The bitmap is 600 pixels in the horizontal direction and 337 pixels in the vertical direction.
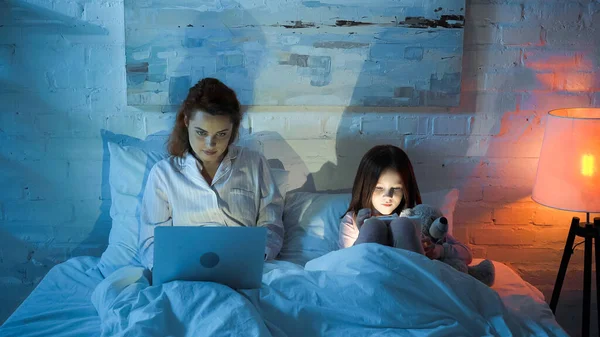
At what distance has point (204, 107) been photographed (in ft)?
7.43

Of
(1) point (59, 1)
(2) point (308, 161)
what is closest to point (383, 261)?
(2) point (308, 161)

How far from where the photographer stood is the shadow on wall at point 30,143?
2.56 meters

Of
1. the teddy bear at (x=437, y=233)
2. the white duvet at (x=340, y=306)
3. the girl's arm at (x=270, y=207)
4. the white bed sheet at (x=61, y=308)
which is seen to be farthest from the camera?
the girl's arm at (x=270, y=207)

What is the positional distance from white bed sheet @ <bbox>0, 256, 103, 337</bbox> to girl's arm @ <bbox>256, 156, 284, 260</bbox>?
590 mm

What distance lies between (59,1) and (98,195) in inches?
29.7

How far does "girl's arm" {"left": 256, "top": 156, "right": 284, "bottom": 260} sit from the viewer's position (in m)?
2.38

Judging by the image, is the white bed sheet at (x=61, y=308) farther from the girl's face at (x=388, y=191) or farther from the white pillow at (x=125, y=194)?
the girl's face at (x=388, y=191)

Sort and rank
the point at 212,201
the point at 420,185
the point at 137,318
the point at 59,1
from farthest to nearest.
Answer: the point at 420,185, the point at 59,1, the point at 212,201, the point at 137,318

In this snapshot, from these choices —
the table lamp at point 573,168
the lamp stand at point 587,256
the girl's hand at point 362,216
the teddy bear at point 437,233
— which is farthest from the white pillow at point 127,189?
the lamp stand at point 587,256

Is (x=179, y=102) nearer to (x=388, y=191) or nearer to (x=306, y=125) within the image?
(x=306, y=125)

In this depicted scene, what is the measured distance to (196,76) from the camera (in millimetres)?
2570

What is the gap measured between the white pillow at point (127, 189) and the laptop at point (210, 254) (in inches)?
22.7

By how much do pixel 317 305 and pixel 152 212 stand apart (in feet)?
2.60

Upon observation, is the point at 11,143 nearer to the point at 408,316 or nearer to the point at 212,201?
the point at 212,201
